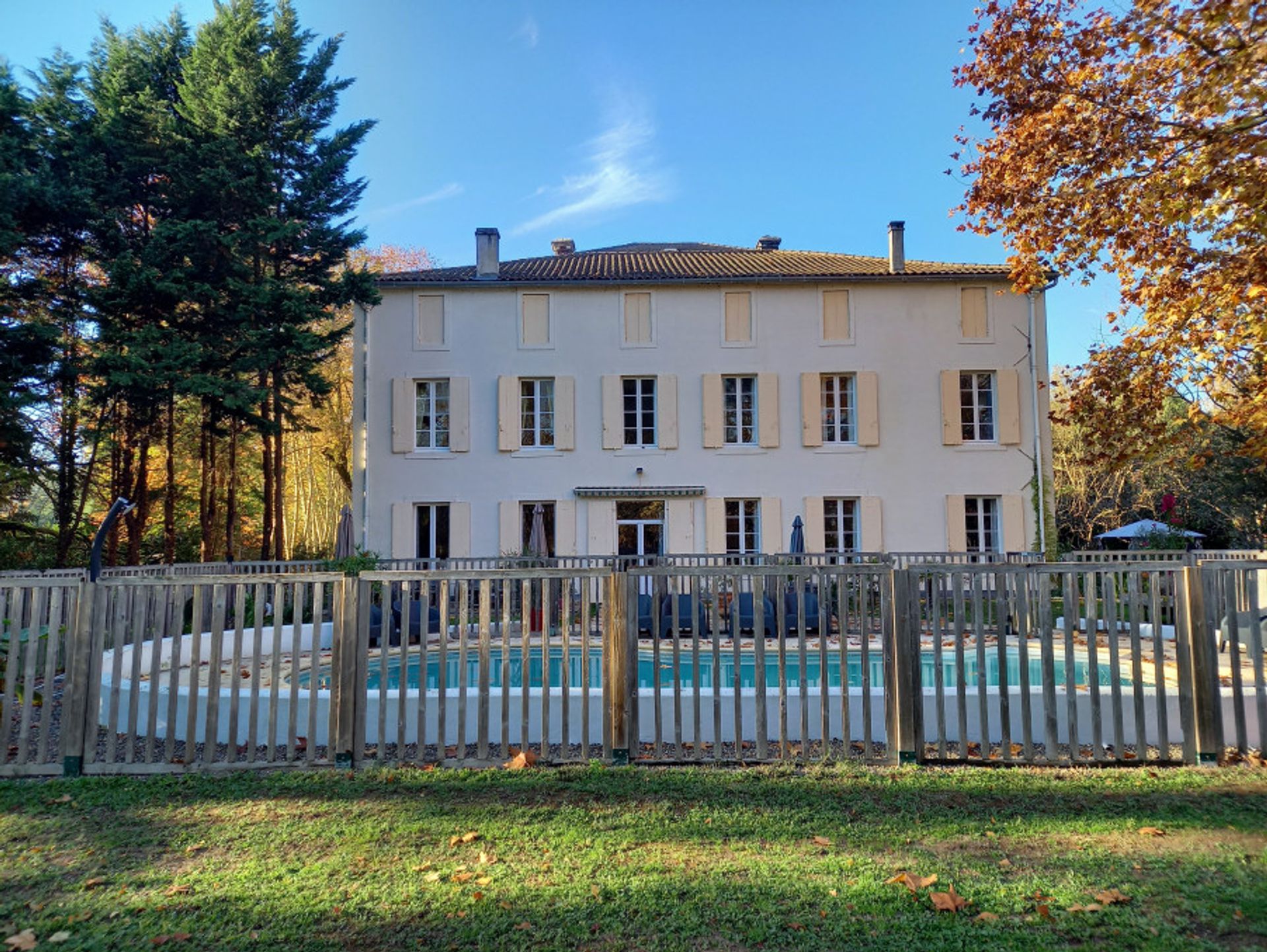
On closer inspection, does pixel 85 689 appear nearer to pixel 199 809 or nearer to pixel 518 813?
pixel 199 809

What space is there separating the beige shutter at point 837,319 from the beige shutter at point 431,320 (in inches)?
378

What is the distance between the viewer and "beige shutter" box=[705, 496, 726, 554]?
57.2ft

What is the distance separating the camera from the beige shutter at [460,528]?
56.9ft

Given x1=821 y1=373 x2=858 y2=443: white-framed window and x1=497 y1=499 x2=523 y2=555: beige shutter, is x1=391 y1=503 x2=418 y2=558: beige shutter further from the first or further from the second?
x1=821 y1=373 x2=858 y2=443: white-framed window

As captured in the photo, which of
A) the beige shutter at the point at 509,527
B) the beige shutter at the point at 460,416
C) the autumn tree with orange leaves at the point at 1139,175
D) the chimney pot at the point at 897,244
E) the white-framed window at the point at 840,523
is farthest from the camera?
the chimney pot at the point at 897,244

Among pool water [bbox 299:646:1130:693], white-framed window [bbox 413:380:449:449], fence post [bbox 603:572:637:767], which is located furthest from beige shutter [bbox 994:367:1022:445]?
fence post [bbox 603:572:637:767]

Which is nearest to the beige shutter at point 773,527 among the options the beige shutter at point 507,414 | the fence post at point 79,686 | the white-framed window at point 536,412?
the white-framed window at point 536,412

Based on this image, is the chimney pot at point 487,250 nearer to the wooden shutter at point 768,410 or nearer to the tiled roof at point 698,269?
the tiled roof at point 698,269

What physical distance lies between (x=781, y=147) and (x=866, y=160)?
1676 millimetres

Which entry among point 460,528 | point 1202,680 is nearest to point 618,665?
point 1202,680

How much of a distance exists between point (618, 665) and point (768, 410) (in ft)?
46.3

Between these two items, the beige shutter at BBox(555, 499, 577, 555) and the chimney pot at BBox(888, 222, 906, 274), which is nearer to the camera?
the beige shutter at BBox(555, 499, 577, 555)

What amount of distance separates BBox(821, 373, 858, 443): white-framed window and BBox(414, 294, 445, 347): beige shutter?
972 centimetres

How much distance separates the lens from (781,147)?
43.4 feet
